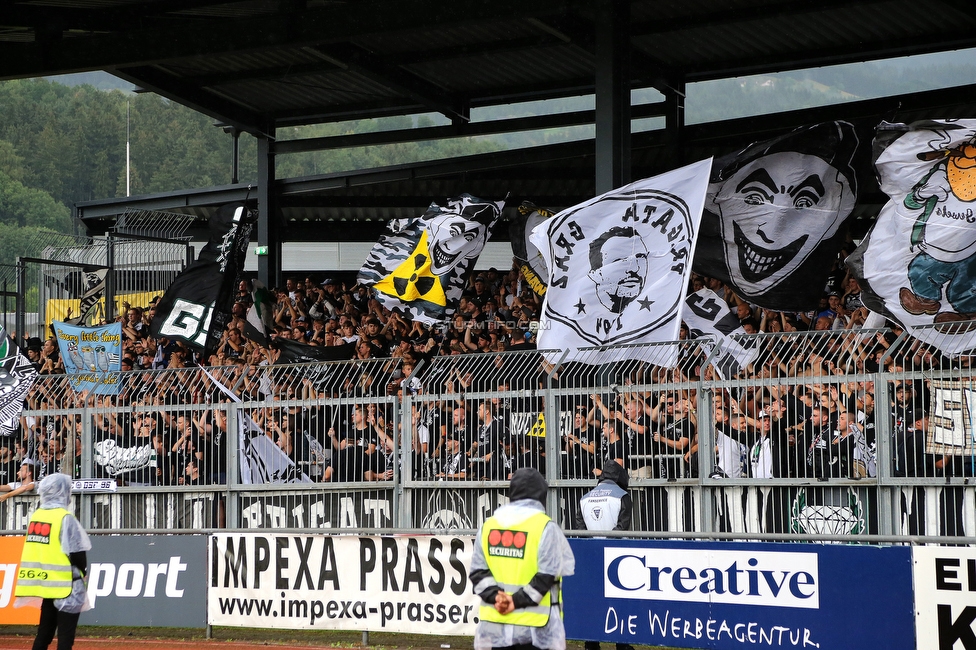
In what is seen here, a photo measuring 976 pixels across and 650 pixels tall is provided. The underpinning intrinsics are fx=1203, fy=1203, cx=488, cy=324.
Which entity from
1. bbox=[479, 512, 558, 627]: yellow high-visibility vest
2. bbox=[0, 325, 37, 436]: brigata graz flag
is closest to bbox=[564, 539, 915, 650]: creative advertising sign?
bbox=[479, 512, 558, 627]: yellow high-visibility vest

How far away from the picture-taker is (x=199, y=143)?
92.1m

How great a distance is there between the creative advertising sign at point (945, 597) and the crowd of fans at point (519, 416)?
1.47 metres

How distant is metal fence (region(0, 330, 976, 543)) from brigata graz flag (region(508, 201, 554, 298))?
8.79ft

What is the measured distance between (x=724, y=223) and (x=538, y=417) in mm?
3347

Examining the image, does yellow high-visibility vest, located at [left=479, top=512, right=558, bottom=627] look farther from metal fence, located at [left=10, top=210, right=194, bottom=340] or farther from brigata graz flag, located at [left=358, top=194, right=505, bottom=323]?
metal fence, located at [left=10, top=210, right=194, bottom=340]

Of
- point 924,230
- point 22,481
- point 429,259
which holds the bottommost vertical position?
point 22,481

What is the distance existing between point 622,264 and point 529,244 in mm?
4099

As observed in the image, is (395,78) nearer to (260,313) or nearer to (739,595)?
(260,313)

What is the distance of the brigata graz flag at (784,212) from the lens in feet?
45.3

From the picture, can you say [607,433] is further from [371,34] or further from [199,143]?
[199,143]

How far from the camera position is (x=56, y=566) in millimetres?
11578

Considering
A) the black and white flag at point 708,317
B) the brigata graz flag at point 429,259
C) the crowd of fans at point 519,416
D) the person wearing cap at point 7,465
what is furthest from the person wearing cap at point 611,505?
the person wearing cap at point 7,465

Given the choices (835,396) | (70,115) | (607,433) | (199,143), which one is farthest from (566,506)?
(70,115)

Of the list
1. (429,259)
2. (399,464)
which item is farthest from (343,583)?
(429,259)
